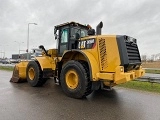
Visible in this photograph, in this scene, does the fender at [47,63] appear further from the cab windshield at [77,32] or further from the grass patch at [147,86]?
the grass patch at [147,86]

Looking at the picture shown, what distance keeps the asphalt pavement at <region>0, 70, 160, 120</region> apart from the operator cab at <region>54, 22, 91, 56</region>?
2163 mm

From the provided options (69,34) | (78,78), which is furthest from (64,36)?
(78,78)

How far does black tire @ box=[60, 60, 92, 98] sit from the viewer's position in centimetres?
703

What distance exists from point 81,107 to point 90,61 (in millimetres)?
1647

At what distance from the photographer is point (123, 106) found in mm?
6398

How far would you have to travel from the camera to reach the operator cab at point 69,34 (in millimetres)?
8484

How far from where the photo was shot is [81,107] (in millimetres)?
6207

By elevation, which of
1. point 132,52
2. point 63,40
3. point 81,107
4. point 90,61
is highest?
point 63,40

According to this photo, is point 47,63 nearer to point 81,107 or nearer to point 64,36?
point 64,36

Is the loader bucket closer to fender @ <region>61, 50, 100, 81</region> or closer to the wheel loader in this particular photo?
the wheel loader

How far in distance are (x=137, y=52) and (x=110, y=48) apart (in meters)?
1.78

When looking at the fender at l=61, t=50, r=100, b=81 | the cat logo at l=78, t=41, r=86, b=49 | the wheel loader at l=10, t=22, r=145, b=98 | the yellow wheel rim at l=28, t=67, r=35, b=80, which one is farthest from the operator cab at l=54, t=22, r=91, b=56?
the yellow wheel rim at l=28, t=67, r=35, b=80

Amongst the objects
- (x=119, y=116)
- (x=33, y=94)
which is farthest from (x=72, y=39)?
(x=119, y=116)

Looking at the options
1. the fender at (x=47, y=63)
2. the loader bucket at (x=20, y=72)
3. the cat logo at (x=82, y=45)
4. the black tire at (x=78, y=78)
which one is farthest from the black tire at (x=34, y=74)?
the cat logo at (x=82, y=45)
